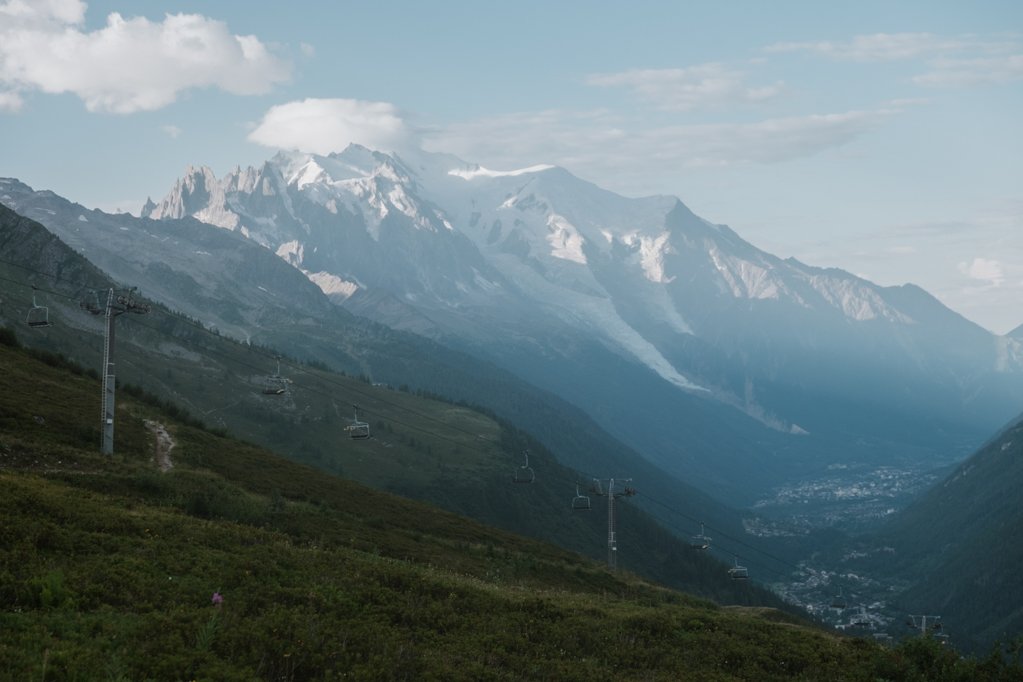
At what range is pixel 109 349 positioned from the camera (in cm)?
6812

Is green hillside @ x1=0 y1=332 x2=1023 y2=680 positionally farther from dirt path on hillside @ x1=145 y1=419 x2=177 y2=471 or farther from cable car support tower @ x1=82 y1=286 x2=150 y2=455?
dirt path on hillside @ x1=145 y1=419 x2=177 y2=471

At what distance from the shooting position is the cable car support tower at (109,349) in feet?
213

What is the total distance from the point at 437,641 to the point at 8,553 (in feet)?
46.8

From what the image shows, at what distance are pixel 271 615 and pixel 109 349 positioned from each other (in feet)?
137

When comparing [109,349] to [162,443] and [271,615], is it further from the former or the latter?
A: [271,615]

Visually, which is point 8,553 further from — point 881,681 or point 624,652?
point 881,681

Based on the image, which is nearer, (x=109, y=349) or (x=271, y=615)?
(x=271, y=615)

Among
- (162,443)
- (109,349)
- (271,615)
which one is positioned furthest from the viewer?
(162,443)

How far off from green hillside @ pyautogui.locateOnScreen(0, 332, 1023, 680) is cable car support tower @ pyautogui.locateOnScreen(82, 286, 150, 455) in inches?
197

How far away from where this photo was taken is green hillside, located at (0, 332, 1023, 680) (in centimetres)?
2825

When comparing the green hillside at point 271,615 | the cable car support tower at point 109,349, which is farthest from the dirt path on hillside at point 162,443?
the green hillside at point 271,615

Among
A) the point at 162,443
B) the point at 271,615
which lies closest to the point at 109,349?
the point at 162,443

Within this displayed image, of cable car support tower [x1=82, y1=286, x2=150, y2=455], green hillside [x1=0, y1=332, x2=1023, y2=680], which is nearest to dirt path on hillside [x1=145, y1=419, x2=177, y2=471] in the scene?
cable car support tower [x1=82, y1=286, x2=150, y2=455]

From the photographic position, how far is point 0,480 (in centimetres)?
4041
